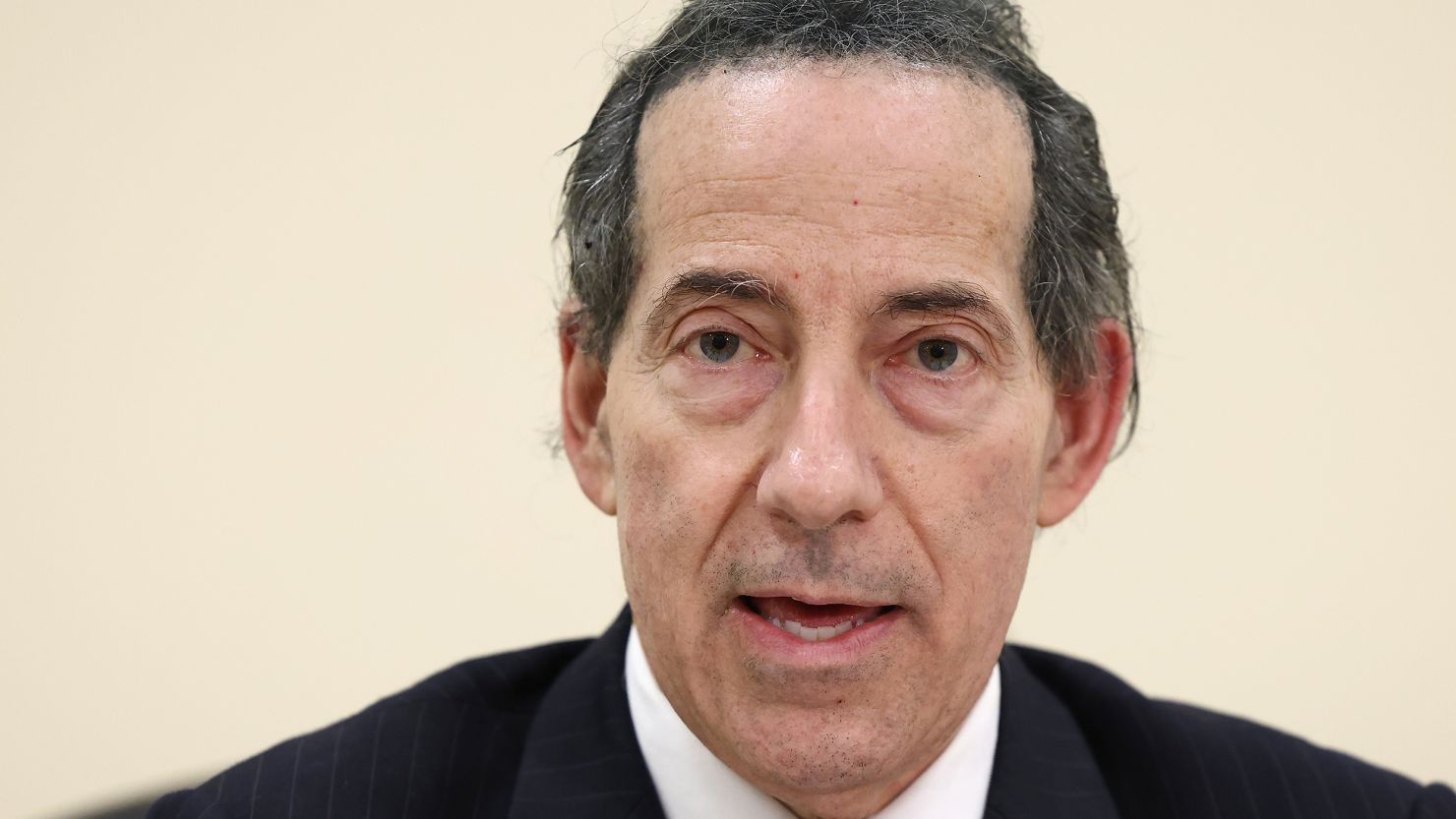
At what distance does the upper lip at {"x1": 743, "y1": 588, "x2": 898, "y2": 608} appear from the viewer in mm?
1725

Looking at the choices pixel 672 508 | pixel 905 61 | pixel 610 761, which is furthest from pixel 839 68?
pixel 610 761

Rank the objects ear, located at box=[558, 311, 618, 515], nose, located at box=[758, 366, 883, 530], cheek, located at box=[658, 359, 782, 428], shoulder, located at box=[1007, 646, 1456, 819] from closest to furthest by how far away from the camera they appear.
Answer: nose, located at box=[758, 366, 883, 530] → cheek, located at box=[658, 359, 782, 428] → ear, located at box=[558, 311, 618, 515] → shoulder, located at box=[1007, 646, 1456, 819]

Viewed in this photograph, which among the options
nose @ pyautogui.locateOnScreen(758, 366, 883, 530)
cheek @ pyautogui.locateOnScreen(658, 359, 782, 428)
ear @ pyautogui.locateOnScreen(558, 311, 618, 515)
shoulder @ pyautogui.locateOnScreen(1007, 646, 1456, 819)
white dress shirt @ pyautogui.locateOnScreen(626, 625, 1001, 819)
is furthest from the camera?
shoulder @ pyautogui.locateOnScreen(1007, 646, 1456, 819)

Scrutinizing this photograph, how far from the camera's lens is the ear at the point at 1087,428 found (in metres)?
2.07

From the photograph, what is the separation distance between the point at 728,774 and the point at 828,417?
19.2 inches

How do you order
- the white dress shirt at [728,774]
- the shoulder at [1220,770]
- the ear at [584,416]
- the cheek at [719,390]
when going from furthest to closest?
the shoulder at [1220,770] < the ear at [584,416] < the white dress shirt at [728,774] < the cheek at [719,390]

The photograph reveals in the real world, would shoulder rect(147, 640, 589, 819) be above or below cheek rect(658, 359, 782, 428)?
below

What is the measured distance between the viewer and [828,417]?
1.71m

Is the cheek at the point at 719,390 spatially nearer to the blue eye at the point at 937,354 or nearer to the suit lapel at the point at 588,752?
the blue eye at the point at 937,354

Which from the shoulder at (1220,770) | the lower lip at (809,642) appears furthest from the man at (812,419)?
the shoulder at (1220,770)

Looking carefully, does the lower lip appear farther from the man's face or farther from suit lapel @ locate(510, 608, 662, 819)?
suit lapel @ locate(510, 608, 662, 819)

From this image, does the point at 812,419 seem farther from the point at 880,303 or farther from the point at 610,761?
the point at 610,761

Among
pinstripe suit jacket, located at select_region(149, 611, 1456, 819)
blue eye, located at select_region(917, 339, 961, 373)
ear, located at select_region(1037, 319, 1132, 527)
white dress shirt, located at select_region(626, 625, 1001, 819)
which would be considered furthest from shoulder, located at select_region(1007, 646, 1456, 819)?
blue eye, located at select_region(917, 339, 961, 373)

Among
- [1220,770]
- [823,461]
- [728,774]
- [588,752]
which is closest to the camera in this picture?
[823,461]
